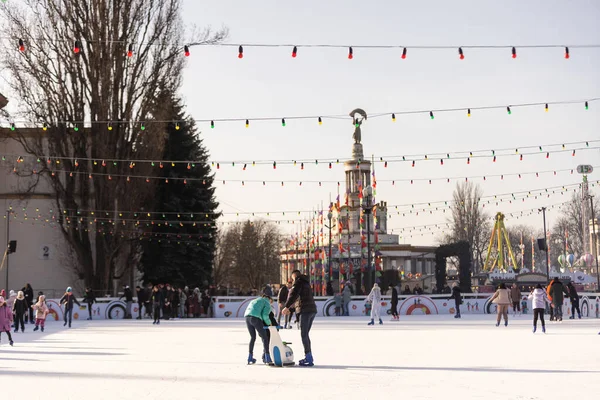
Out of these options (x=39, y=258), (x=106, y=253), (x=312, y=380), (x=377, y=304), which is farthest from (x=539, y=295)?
(x=39, y=258)

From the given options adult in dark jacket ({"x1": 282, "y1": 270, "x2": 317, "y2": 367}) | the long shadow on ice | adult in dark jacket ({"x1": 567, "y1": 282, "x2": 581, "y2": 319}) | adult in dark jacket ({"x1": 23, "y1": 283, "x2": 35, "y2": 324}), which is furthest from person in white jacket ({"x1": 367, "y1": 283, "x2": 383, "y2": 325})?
the long shadow on ice

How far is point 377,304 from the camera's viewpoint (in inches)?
1382

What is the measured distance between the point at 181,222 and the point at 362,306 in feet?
37.5

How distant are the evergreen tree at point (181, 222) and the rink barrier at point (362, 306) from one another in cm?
653

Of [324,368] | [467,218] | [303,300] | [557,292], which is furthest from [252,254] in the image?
[324,368]

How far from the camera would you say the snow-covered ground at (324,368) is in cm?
1258

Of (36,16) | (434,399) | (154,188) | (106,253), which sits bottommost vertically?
(434,399)

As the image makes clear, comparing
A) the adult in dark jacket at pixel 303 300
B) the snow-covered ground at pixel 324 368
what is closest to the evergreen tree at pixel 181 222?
the snow-covered ground at pixel 324 368

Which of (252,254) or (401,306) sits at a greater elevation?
(252,254)

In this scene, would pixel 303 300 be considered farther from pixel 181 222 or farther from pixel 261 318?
pixel 181 222

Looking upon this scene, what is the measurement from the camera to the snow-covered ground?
12578 mm

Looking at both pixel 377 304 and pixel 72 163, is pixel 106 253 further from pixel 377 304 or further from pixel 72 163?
pixel 377 304

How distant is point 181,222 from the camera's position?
51.4 meters

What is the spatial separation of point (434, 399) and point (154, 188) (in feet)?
130
